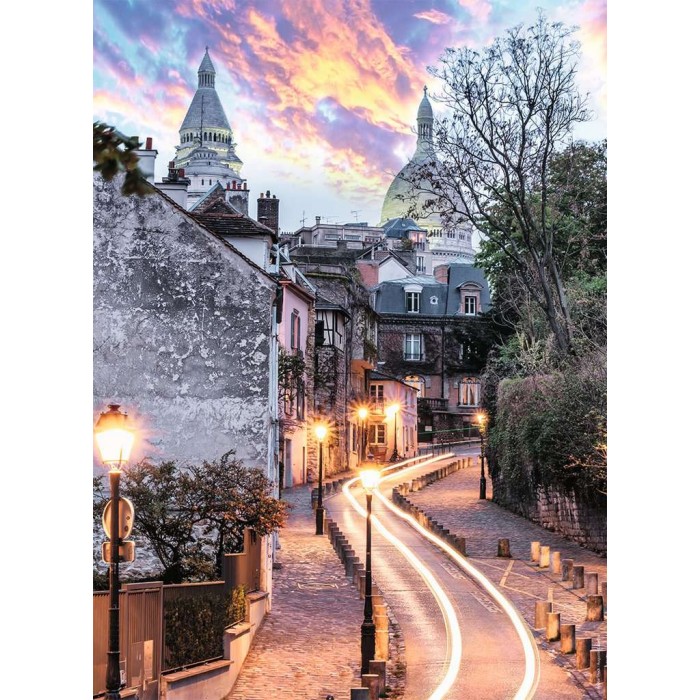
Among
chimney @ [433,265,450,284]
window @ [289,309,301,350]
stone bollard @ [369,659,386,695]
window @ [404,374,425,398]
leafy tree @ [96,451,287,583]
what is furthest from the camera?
chimney @ [433,265,450,284]

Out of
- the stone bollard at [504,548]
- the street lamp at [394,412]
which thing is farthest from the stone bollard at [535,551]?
the street lamp at [394,412]

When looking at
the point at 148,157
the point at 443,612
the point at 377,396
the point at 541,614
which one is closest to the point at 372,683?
the point at 541,614

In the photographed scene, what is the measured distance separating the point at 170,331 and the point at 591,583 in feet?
22.6

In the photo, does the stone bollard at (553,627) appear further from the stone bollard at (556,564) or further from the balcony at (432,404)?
the balcony at (432,404)

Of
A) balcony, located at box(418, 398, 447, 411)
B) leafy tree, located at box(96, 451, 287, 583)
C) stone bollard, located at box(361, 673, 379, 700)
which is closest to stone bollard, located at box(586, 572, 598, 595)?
leafy tree, located at box(96, 451, 287, 583)

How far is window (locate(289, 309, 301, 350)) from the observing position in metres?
31.2

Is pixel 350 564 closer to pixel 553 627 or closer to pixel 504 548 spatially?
pixel 504 548

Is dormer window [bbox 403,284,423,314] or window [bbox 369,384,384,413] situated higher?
dormer window [bbox 403,284,423,314]

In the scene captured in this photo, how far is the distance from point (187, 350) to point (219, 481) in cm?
181

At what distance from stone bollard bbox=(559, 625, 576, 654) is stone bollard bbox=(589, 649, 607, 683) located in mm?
996

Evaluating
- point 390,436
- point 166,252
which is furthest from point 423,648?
point 390,436

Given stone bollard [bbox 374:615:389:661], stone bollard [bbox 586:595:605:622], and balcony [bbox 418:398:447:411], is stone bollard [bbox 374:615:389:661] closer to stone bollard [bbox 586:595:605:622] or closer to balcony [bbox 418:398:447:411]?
stone bollard [bbox 586:595:605:622]
